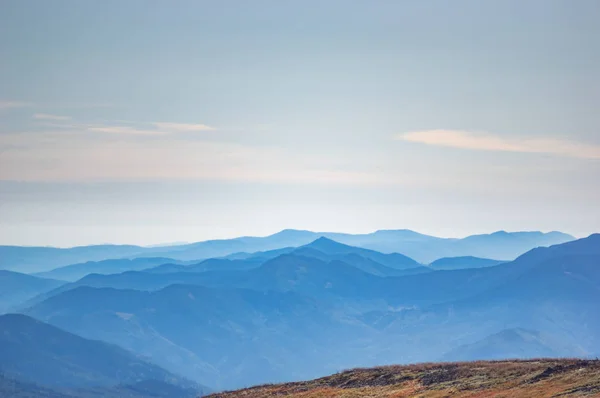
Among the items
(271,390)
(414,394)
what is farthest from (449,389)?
(271,390)

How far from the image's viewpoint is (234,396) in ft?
345

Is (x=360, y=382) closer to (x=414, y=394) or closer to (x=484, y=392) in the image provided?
(x=414, y=394)

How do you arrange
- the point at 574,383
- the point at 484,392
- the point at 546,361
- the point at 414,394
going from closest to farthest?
the point at 574,383
the point at 484,392
the point at 414,394
the point at 546,361

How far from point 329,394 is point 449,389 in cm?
1636

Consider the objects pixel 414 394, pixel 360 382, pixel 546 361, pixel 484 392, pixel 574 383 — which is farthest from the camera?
pixel 360 382

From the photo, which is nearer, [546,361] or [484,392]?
[484,392]

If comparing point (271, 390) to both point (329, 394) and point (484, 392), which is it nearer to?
point (329, 394)

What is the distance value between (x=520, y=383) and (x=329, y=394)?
23.7 m

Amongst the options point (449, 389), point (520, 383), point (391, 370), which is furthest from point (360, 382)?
point (520, 383)

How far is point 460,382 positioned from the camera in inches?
3428

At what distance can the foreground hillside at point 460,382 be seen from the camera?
73750 millimetres

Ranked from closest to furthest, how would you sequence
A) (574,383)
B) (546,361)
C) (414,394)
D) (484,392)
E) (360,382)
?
(574,383) → (484,392) → (414,394) → (546,361) → (360,382)

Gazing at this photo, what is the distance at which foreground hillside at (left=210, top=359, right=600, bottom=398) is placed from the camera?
7375cm

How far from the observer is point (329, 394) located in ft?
310
